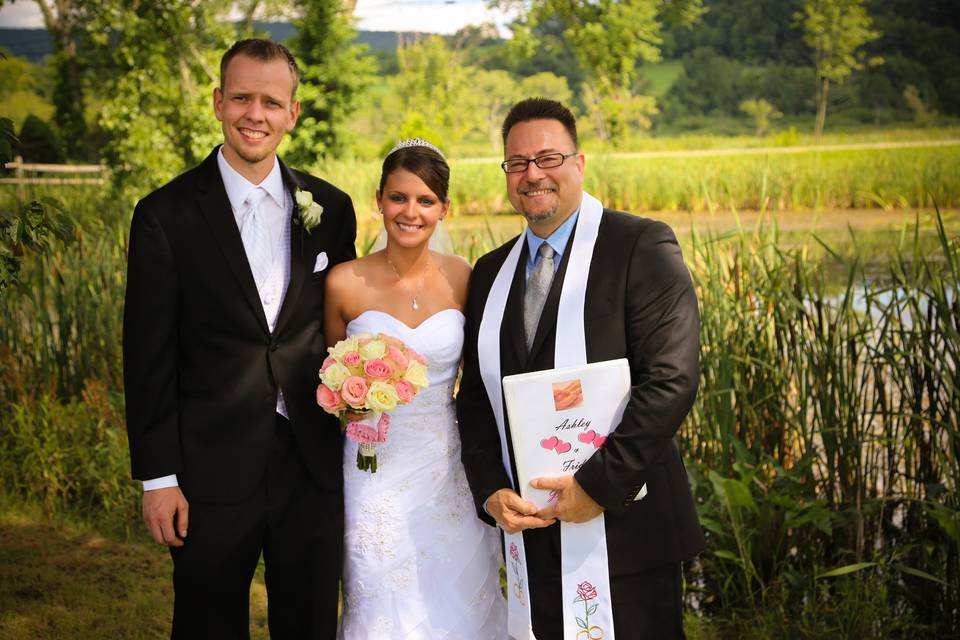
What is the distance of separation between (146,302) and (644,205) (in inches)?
588

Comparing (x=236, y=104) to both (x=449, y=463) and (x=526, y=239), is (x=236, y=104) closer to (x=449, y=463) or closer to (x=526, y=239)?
(x=526, y=239)

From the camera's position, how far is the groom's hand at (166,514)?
8.86 feet

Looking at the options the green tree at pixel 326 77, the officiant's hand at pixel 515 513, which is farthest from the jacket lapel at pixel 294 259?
the green tree at pixel 326 77

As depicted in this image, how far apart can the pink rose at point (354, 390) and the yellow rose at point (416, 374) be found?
171 mm

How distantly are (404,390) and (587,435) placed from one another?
2.02 feet

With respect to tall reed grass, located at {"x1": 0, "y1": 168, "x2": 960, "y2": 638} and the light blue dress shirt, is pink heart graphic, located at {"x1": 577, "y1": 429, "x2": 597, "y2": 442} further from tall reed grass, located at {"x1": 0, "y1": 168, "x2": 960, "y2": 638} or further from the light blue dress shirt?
tall reed grass, located at {"x1": 0, "y1": 168, "x2": 960, "y2": 638}

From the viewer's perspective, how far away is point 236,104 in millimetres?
2799

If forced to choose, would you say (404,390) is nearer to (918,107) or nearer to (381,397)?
(381,397)

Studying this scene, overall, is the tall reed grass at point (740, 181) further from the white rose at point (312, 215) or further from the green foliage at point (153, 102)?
the white rose at point (312, 215)

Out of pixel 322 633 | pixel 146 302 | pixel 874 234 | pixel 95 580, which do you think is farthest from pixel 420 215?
pixel 874 234

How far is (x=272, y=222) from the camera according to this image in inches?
114

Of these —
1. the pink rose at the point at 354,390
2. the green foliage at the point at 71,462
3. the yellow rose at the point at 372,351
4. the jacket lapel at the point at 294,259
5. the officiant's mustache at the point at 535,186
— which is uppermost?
the officiant's mustache at the point at 535,186

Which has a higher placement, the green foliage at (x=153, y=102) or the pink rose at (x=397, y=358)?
the green foliage at (x=153, y=102)

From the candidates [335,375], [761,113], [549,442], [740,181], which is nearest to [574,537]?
[549,442]
